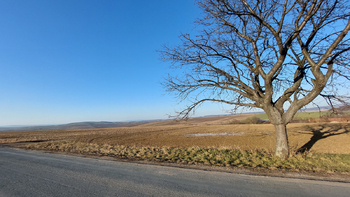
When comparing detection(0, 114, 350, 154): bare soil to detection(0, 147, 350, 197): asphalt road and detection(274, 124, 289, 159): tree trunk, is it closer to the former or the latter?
detection(274, 124, 289, 159): tree trunk

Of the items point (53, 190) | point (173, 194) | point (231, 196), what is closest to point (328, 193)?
point (231, 196)

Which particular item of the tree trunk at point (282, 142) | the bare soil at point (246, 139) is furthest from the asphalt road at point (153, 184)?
the bare soil at point (246, 139)

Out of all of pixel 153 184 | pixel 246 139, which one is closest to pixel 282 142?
pixel 153 184

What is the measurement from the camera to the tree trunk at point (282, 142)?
305 inches

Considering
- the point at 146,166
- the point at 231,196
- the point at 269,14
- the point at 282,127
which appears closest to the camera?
the point at 231,196

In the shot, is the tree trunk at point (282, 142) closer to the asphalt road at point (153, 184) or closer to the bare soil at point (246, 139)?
the bare soil at point (246, 139)

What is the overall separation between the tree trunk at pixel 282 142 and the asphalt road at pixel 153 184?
10.7ft

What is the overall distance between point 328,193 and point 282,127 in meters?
4.28

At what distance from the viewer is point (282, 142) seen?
7.87 meters

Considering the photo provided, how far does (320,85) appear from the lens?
673cm

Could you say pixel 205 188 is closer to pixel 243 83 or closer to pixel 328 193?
pixel 328 193

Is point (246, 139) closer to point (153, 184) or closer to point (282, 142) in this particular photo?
point (282, 142)

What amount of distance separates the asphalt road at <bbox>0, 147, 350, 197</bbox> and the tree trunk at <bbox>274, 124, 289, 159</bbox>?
3253mm

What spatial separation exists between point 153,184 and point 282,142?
6155 millimetres
